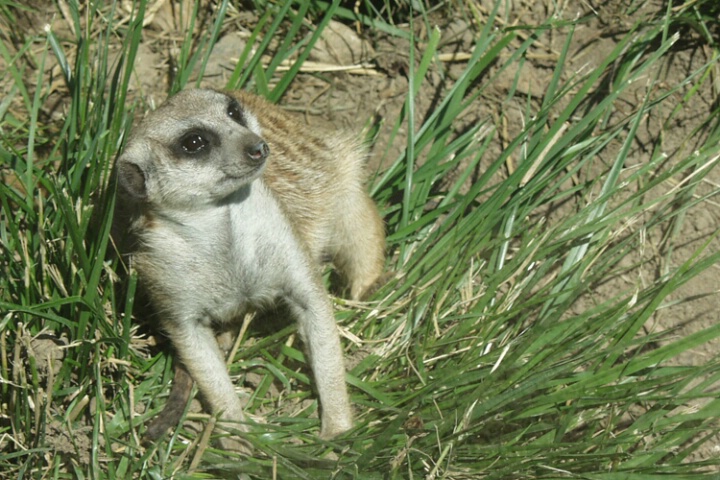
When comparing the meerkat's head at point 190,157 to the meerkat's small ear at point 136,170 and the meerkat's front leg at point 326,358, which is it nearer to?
the meerkat's small ear at point 136,170

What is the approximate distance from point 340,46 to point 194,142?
1.85m

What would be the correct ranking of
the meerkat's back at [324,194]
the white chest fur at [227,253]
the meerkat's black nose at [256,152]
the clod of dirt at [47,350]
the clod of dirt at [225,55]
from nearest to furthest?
the meerkat's black nose at [256,152], the white chest fur at [227,253], the clod of dirt at [47,350], the meerkat's back at [324,194], the clod of dirt at [225,55]

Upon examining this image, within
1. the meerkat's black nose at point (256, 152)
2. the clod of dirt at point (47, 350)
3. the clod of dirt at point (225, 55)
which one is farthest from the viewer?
the clod of dirt at point (225, 55)

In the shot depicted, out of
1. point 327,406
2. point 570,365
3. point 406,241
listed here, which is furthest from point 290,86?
point 570,365

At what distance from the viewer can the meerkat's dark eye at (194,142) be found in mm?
2969

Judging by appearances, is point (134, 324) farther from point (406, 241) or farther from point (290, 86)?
point (290, 86)

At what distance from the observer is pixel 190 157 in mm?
2973

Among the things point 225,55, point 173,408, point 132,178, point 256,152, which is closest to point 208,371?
point 173,408

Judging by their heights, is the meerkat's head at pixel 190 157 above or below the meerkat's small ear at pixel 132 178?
above

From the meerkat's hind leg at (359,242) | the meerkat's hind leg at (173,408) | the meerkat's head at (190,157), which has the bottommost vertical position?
the meerkat's hind leg at (173,408)

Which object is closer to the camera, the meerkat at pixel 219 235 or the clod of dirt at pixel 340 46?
the meerkat at pixel 219 235

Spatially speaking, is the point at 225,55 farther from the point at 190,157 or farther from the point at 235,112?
the point at 190,157

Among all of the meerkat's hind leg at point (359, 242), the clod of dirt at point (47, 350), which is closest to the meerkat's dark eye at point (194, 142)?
the clod of dirt at point (47, 350)

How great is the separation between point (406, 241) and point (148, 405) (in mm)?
1285
